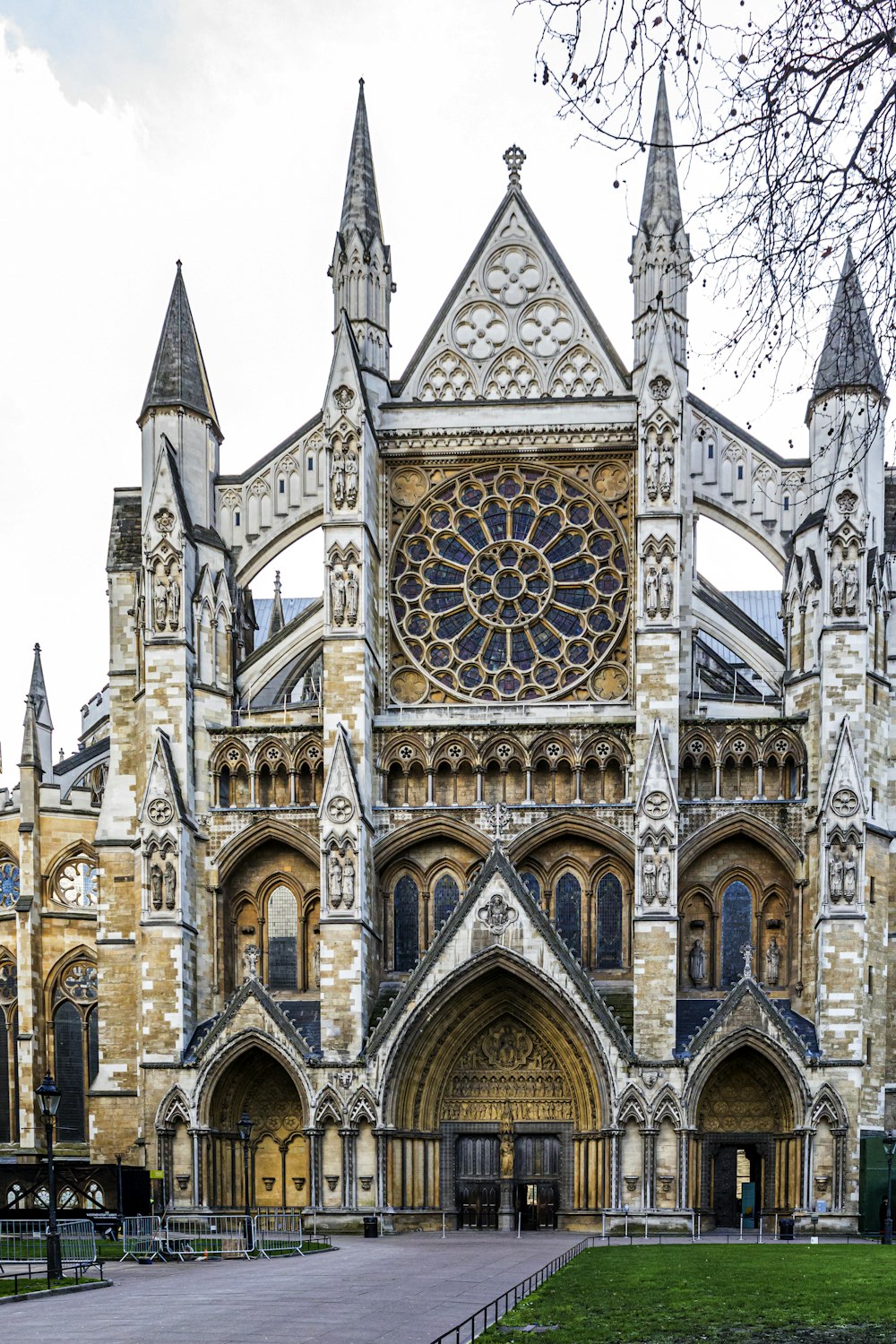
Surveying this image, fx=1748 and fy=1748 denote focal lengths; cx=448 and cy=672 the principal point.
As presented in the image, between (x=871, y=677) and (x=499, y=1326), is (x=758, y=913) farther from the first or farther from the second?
(x=499, y=1326)

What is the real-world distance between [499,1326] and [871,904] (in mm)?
Answer: 22768

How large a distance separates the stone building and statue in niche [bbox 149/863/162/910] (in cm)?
6

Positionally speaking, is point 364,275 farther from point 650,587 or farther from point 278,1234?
point 278,1234

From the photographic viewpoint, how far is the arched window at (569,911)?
139ft

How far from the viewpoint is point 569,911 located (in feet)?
139

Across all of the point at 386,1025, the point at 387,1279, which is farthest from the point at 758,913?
the point at 387,1279

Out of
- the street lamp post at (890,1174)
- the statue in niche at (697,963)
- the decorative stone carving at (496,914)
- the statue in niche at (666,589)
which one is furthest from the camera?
the statue in niche at (697,963)

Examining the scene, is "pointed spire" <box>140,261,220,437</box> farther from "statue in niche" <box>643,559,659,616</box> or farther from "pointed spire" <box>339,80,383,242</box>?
"statue in niche" <box>643,559,659,616</box>

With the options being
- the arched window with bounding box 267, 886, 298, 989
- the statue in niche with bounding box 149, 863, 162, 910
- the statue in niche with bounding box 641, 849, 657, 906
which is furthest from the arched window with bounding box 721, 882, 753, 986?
the statue in niche with bounding box 149, 863, 162, 910

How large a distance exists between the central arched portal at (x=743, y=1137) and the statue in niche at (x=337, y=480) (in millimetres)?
16039

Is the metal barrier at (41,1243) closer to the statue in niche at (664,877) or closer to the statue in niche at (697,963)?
the statue in niche at (664,877)

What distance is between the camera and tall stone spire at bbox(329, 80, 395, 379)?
147 ft

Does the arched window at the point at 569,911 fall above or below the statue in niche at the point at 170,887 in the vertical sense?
below

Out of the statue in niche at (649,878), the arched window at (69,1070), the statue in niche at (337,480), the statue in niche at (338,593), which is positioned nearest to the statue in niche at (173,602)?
the statue in niche at (338,593)
